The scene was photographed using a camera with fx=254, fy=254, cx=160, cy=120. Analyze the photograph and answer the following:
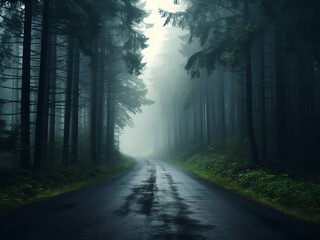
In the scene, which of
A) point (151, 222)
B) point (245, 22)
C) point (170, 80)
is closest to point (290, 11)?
point (245, 22)

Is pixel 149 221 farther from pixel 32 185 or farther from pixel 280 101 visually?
pixel 280 101

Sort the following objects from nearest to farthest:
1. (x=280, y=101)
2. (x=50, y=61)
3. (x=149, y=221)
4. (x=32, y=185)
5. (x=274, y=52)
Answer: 1. (x=149, y=221)
2. (x=32, y=185)
3. (x=280, y=101)
4. (x=274, y=52)
5. (x=50, y=61)

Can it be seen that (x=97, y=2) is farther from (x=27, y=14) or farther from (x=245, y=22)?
(x=245, y=22)

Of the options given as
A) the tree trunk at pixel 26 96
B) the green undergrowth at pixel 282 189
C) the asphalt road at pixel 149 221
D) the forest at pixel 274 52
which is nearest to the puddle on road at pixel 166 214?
the asphalt road at pixel 149 221

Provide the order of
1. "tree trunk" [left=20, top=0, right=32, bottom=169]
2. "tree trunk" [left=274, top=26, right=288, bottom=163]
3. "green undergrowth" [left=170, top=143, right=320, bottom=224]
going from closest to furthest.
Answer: "green undergrowth" [left=170, top=143, right=320, bottom=224]
"tree trunk" [left=20, top=0, right=32, bottom=169]
"tree trunk" [left=274, top=26, right=288, bottom=163]

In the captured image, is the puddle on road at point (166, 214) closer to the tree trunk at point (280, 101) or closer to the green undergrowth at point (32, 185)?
the green undergrowth at point (32, 185)

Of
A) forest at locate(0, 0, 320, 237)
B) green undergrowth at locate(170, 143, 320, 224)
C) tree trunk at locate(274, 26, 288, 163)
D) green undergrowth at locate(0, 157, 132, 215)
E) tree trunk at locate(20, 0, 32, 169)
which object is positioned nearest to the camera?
forest at locate(0, 0, 320, 237)

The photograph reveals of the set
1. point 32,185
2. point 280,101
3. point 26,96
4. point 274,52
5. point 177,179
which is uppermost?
point 274,52

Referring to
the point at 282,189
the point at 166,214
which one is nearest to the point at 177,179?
the point at 282,189

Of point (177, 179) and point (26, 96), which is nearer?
point (26, 96)

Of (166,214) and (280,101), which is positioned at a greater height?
(280,101)

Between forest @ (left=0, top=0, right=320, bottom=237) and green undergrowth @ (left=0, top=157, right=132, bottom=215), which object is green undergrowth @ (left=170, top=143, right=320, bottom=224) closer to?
forest @ (left=0, top=0, right=320, bottom=237)

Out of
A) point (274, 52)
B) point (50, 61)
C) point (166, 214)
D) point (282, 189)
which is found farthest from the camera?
point (50, 61)

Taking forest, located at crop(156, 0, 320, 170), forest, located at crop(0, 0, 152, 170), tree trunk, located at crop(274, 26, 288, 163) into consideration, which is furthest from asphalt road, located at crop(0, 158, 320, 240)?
tree trunk, located at crop(274, 26, 288, 163)
